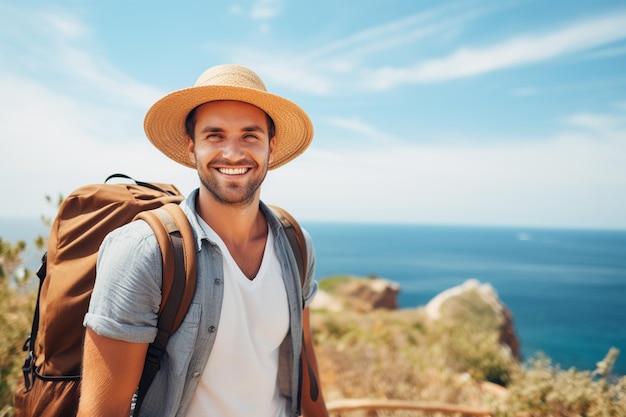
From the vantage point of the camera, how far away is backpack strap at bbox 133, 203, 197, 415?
68.5 inches

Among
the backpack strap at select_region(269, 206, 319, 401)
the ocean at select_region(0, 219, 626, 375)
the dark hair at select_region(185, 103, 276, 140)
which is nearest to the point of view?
the dark hair at select_region(185, 103, 276, 140)

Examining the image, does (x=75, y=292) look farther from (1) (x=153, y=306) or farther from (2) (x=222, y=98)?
(2) (x=222, y=98)

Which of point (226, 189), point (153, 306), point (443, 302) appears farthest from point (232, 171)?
point (443, 302)

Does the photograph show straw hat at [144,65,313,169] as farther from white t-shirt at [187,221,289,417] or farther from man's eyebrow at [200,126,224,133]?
white t-shirt at [187,221,289,417]

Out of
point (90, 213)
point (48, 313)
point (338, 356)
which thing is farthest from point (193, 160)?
point (338, 356)

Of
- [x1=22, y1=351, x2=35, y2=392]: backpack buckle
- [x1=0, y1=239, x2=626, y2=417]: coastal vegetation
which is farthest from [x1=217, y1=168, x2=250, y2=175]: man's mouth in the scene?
[x1=0, y1=239, x2=626, y2=417]: coastal vegetation

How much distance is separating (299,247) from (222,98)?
0.93 metres

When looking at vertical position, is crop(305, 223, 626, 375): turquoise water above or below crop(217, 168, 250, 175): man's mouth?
below

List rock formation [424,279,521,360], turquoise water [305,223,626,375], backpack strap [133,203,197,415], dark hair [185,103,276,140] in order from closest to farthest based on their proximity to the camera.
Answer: backpack strap [133,203,197,415] < dark hair [185,103,276,140] < rock formation [424,279,521,360] < turquoise water [305,223,626,375]

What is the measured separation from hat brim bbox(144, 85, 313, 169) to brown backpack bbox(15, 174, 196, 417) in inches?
22.0

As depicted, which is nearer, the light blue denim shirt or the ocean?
the light blue denim shirt

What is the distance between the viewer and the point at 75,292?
6.07 feet

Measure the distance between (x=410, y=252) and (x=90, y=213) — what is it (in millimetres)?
156311

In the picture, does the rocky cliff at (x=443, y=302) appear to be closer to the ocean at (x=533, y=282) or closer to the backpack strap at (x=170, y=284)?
the ocean at (x=533, y=282)
